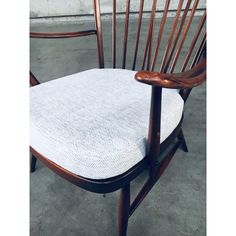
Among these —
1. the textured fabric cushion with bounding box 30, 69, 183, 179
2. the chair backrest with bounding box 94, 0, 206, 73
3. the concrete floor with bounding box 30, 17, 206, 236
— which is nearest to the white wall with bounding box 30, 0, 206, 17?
the chair backrest with bounding box 94, 0, 206, 73

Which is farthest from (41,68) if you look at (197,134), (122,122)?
(122,122)

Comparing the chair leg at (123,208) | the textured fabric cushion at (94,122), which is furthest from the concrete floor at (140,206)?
the textured fabric cushion at (94,122)

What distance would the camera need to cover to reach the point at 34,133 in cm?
61

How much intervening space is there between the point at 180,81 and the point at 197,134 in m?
0.94

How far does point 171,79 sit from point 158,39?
19.3 inches

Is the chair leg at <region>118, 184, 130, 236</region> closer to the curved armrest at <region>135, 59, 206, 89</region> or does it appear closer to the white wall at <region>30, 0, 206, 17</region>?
the curved armrest at <region>135, 59, 206, 89</region>

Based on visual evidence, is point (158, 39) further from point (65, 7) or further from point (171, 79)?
point (65, 7)

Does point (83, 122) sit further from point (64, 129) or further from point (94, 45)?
point (94, 45)

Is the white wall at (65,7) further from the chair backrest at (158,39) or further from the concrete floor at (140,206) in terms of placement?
the concrete floor at (140,206)

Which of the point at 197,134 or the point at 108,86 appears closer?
the point at 108,86

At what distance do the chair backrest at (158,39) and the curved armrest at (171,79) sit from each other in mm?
266

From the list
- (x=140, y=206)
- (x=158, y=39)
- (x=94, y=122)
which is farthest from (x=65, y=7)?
(x=94, y=122)

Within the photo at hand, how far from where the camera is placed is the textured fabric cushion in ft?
1.75

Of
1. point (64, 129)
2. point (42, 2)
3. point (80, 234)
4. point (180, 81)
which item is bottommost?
point (80, 234)
